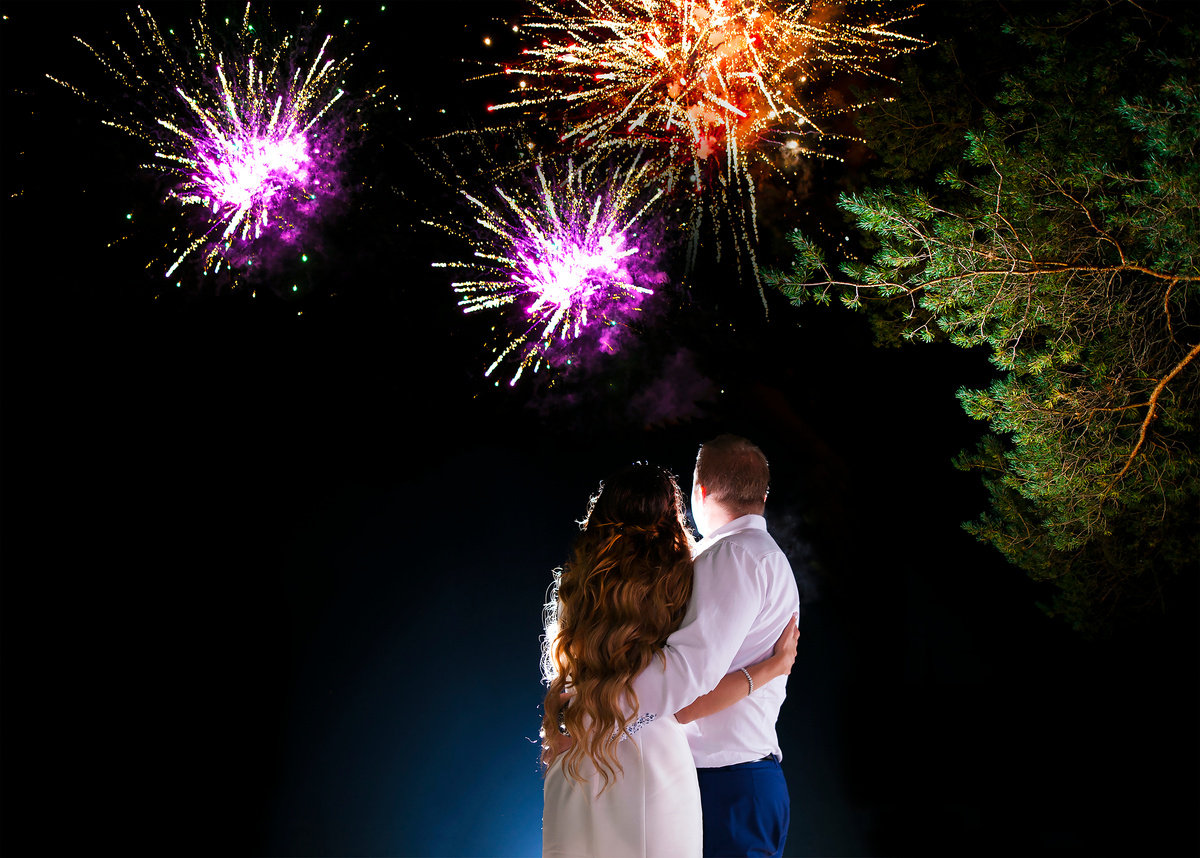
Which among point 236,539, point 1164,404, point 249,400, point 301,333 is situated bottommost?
point 236,539

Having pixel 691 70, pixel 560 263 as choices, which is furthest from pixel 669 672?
pixel 691 70

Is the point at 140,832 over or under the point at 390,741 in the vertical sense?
under

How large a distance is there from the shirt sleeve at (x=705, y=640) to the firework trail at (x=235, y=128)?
308cm

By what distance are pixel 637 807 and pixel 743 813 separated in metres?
0.35

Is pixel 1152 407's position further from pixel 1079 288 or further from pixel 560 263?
pixel 560 263

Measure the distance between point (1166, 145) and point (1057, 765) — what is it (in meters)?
3.31

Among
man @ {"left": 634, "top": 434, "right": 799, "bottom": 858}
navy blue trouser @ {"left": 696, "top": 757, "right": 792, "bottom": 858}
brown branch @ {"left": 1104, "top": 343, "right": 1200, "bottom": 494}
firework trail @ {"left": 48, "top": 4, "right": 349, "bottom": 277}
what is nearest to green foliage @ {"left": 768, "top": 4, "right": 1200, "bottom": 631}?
brown branch @ {"left": 1104, "top": 343, "right": 1200, "bottom": 494}

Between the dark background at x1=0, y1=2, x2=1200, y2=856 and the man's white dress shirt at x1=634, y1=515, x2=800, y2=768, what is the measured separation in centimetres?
223

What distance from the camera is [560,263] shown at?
4277mm

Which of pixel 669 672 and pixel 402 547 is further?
pixel 402 547

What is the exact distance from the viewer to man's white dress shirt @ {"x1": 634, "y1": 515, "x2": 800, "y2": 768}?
6.42ft

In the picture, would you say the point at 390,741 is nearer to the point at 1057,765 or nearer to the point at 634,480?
the point at 634,480

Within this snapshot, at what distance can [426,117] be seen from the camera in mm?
4191

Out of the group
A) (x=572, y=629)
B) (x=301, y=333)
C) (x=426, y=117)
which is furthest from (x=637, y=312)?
(x=572, y=629)
